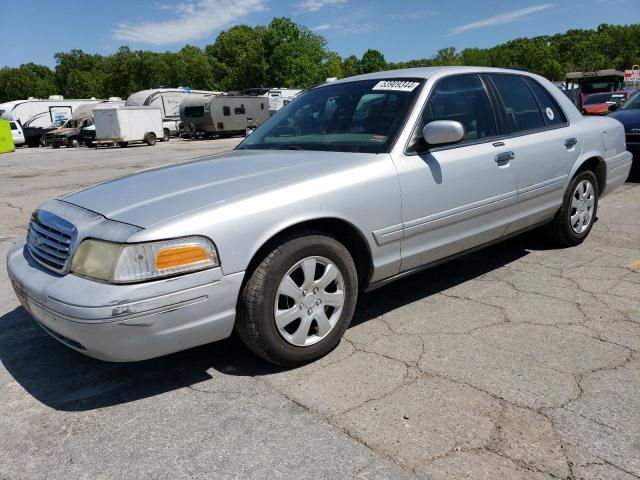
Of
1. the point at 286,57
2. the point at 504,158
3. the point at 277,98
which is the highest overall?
the point at 286,57

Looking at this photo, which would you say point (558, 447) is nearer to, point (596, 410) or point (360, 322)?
point (596, 410)

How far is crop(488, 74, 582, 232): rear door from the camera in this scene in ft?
13.1

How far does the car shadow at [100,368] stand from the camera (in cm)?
272

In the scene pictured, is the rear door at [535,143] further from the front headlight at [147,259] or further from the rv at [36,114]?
the rv at [36,114]

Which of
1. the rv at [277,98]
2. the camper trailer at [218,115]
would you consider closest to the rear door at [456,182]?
the camper trailer at [218,115]

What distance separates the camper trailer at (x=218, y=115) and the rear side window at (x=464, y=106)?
1024 inches

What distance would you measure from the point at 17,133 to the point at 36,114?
11.1 feet

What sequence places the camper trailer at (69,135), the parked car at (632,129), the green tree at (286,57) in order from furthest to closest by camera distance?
the green tree at (286,57)
the camper trailer at (69,135)
the parked car at (632,129)

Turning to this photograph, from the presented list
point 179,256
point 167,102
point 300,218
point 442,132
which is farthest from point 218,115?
point 179,256

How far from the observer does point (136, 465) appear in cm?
216

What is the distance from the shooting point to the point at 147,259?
2.38 meters

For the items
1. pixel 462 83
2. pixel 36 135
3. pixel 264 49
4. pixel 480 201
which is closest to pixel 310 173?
pixel 480 201

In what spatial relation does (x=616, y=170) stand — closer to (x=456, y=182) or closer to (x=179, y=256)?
(x=456, y=182)

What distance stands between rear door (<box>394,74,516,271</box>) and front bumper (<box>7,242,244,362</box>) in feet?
4.07
